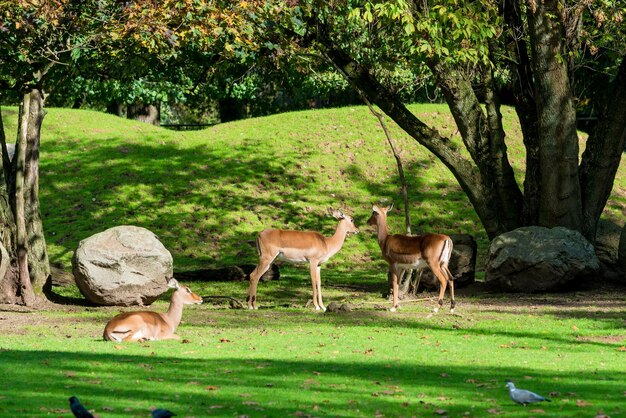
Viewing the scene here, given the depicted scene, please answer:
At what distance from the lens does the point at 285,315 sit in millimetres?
19781

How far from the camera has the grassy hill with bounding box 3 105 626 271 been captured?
3212 cm

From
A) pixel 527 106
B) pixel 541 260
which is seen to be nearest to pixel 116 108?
pixel 527 106

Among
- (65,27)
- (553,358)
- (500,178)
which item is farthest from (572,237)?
(65,27)

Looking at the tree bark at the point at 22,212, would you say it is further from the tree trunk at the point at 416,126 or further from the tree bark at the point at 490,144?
the tree bark at the point at 490,144

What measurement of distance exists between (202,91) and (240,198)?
370 inches

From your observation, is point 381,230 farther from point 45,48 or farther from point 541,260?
point 45,48

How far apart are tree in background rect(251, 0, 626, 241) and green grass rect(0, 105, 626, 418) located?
2829mm

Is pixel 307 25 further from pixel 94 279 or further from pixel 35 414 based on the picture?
pixel 35 414

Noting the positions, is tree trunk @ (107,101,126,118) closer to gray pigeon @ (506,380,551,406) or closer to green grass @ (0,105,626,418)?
green grass @ (0,105,626,418)

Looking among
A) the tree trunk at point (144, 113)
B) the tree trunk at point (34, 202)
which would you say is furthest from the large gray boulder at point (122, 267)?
the tree trunk at point (144, 113)

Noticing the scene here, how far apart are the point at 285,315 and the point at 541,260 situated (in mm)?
6478

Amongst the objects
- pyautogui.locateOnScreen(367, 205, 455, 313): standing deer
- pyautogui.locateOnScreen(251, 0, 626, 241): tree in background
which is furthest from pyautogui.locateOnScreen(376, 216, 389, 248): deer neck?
pyautogui.locateOnScreen(251, 0, 626, 241): tree in background

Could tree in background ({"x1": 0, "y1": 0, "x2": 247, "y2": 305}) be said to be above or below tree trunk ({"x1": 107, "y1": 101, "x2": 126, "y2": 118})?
above

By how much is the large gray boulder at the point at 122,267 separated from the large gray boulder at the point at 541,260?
25.3ft
